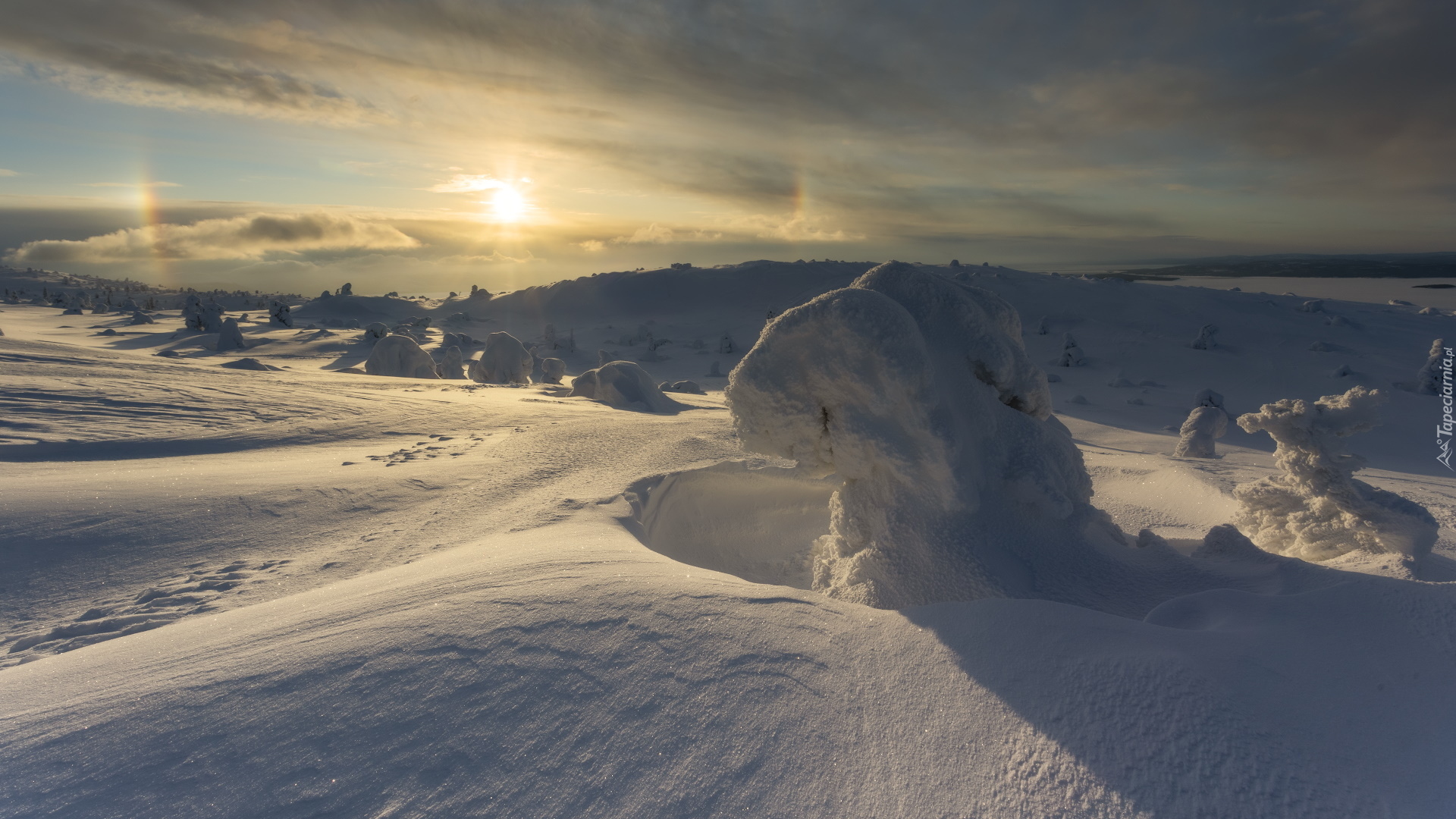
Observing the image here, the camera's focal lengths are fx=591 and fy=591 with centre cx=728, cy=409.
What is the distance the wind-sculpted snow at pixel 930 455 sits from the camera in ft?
9.72

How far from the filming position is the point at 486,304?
40.5m

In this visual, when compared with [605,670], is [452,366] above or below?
above

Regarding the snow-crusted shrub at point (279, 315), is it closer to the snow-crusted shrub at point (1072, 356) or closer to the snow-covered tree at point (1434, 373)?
the snow-crusted shrub at point (1072, 356)

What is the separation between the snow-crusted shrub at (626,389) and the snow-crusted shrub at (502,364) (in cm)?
602

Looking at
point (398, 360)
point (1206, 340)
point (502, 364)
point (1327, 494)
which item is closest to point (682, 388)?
point (502, 364)

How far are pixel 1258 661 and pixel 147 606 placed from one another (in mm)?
4561

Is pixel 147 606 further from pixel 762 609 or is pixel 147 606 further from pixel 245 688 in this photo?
pixel 762 609

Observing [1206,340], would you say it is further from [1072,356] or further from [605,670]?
[605,670]

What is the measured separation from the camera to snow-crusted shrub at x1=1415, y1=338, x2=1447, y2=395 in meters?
12.5

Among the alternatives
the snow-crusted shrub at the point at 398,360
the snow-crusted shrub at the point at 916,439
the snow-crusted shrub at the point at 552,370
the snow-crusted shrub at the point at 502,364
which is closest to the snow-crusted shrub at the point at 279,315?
the snow-crusted shrub at the point at 398,360

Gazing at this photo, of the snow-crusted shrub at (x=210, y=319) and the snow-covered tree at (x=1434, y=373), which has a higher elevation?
the snow-crusted shrub at (x=210, y=319)

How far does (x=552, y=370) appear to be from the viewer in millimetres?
17812

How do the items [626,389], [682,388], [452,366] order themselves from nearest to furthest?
[626,389] → [682,388] → [452,366]

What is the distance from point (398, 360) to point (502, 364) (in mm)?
2641
